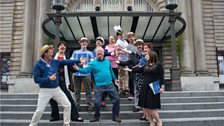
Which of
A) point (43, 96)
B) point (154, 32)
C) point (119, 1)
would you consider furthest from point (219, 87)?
point (43, 96)

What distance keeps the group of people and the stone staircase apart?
0.87ft

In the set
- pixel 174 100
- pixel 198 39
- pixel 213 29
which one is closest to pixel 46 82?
pixel 174 100

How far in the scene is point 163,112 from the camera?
6.98 metres

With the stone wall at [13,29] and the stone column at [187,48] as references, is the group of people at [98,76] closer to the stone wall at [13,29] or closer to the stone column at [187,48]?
the stone column at [187,48]

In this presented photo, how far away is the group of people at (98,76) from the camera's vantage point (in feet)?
17.5

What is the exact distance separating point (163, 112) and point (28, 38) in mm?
12834

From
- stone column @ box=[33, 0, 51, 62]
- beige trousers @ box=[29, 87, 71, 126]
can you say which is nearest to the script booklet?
beige trousers @ box=[29, 87, 71, 126]

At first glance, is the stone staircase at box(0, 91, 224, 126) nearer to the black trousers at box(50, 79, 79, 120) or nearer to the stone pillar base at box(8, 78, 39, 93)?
the black trousers at box(50, 79, 79, 120)

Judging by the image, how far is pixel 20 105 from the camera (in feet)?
25.8

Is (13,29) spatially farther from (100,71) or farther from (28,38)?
(100,71)

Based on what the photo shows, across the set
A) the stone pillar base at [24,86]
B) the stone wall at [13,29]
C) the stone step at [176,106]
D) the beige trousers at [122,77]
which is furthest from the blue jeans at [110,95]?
the stone wall at [13,29]

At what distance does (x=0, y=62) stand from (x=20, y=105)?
40.1 feet

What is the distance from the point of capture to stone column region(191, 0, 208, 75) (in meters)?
16.7

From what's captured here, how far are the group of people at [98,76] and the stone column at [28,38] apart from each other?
35.3 ft
